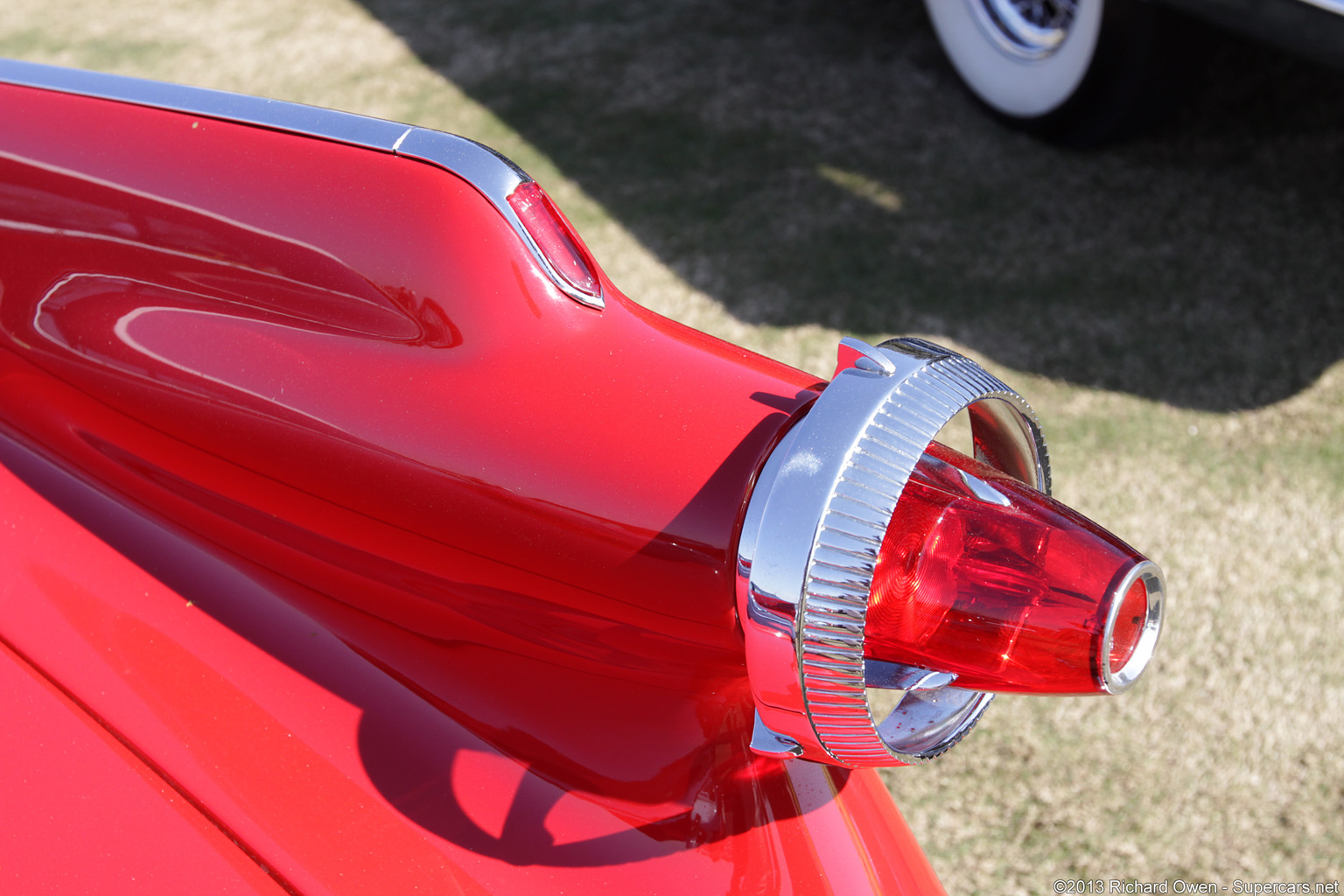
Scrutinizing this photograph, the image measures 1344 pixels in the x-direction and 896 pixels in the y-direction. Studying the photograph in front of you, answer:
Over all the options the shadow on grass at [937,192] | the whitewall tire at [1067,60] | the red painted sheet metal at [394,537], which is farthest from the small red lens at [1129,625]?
the whitewall tire at [1067,60]

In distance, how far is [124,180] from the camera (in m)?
1.00

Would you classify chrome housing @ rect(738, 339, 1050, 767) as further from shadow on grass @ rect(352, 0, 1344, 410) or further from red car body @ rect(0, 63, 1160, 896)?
shadow on grass @ rect(352, 0, 1344, 410)

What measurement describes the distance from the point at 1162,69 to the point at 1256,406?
1167 mm

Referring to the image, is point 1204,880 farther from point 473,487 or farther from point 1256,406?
point 473,487

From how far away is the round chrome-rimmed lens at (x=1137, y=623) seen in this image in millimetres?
708

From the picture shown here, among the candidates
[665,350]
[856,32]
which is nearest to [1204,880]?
[665,350]

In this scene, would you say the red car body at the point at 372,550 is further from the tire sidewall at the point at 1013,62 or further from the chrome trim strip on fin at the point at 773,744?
the tire sidewall at the point at 1013,62

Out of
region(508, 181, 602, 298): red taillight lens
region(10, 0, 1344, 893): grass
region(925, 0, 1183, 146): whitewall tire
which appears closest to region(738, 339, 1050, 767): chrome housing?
region(508, 181, 602, 298): red taillight lens

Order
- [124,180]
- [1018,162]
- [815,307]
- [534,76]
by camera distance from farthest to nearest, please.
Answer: [534,76] → [1018,162] → [815,307] → [124,180]

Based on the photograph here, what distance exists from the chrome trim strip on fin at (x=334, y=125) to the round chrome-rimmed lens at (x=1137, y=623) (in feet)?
1.63

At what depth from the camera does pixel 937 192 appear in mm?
3111

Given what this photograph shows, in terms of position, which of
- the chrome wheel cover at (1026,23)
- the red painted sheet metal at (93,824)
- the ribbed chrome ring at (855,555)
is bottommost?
the chrome wheel cover at (1026,23)

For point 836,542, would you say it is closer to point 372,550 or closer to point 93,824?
point 372,550

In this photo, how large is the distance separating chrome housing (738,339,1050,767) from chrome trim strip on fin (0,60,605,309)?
0.29 meters
